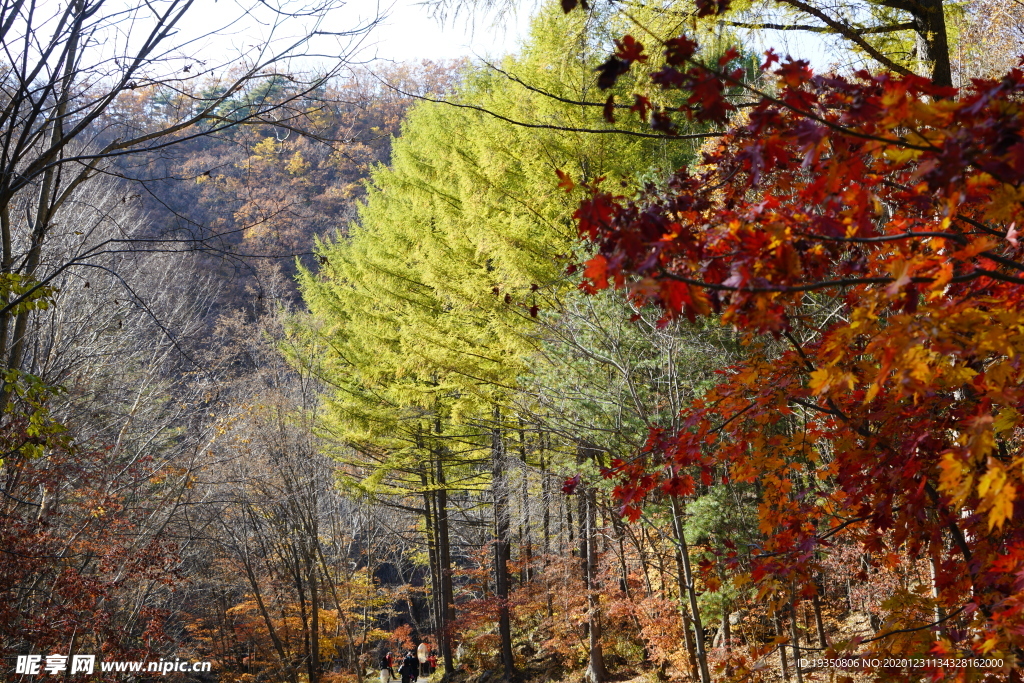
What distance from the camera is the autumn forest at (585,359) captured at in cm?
190

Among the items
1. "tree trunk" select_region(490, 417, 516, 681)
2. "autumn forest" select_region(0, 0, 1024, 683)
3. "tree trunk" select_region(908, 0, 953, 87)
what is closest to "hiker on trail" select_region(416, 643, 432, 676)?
"autumn forest" select_region(0, 0, 1024, 683)

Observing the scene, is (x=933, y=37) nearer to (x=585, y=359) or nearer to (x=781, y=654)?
(x=585, y=359)

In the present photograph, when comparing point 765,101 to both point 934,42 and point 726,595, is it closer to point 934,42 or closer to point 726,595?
point 934,42

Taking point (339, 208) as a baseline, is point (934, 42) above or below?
below

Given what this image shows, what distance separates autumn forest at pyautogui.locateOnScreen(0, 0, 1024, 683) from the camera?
1896 mm

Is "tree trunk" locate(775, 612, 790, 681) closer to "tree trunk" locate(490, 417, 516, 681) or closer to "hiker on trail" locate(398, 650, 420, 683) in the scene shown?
"tree trunk" locate(490, 417, 516, 681)

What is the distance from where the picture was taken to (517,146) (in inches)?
366

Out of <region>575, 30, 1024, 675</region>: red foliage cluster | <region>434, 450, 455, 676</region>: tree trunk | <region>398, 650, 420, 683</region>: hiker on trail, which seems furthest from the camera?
<region>434, 450, 455, 676</region>: tree trunk

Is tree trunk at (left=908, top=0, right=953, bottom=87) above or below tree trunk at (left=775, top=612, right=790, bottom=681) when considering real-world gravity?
above

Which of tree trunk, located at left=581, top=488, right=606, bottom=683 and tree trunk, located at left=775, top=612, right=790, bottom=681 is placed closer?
tree trunk, located at left=775, top=612, right=790, bottom=681

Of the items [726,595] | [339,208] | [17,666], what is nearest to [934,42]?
[726,595]

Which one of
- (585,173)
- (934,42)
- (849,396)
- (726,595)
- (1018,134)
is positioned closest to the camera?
(1018,134)

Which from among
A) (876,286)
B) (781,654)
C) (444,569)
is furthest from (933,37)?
(444,569)

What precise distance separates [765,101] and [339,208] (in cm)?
2935
